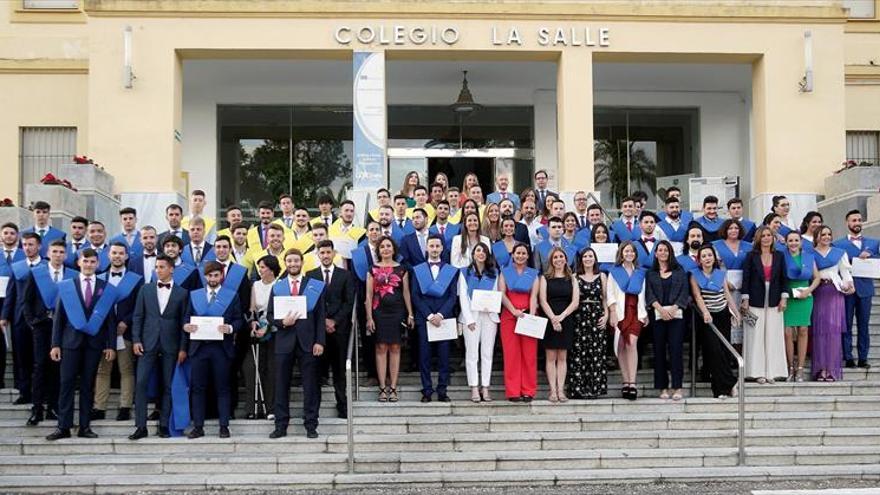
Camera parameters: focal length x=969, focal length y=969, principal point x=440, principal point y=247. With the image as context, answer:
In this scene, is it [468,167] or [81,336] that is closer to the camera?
[81,336]

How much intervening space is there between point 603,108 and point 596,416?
1122 cm

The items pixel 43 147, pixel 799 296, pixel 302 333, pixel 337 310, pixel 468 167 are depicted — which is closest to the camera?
pixel 302 333

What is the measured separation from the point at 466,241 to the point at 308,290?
207 centimetres

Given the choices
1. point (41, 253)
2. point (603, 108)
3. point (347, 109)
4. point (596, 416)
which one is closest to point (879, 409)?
point (596, 416)

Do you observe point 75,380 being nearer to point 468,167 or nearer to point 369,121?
point 369,121

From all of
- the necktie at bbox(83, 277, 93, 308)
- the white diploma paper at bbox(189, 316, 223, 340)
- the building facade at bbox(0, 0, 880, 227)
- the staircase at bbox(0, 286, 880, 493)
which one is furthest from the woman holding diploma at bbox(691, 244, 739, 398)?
the necktie at bbox(83, 277, 93, 308)

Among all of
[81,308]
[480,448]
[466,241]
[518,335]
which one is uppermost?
[466,241]

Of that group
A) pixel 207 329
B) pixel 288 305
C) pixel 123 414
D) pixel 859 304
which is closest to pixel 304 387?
pixel 288 305

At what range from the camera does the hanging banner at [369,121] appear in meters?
16.5

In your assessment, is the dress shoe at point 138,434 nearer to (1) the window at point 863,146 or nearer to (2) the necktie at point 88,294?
(2) the necktie at point 88,294

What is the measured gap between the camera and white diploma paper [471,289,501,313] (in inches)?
411

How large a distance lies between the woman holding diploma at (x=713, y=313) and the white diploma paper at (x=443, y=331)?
2.77 metres

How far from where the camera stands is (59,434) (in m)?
9.72

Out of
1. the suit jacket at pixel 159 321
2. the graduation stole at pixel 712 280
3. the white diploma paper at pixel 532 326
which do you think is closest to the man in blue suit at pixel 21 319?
the suit jacket at pixel 159 321
